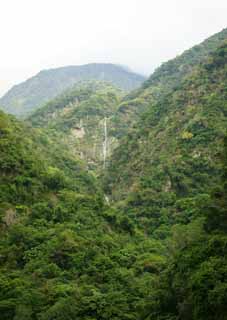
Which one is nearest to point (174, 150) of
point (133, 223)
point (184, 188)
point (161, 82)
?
point (184, 188)

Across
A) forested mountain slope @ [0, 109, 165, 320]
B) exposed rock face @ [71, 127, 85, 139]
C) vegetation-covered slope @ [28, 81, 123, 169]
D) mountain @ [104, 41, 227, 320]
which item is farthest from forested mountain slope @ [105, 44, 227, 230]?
exposed rock face @ [71, 127, 85, 139]

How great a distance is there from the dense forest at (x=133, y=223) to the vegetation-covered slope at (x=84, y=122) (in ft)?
65.8

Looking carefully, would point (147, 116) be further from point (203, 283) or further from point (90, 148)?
point (203, 283)

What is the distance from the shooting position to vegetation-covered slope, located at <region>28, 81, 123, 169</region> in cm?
9581

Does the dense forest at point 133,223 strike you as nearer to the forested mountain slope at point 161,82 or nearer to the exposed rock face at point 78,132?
the exposed rock face at point 78,132

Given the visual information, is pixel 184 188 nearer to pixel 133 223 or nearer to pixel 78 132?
pixel 133 223

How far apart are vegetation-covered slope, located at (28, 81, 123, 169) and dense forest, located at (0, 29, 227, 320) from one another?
20.1m

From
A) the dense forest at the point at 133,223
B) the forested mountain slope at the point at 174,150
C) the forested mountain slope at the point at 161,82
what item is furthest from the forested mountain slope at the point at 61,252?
the forested mountain slope at the point at 161,82

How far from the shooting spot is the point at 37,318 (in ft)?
91.3

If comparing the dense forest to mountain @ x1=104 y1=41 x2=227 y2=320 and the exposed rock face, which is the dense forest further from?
the exposed rock face

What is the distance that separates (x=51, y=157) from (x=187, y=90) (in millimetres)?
22073

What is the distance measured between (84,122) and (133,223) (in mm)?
60172

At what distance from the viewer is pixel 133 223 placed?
48031 mm

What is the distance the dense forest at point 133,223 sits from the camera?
1002 inches
